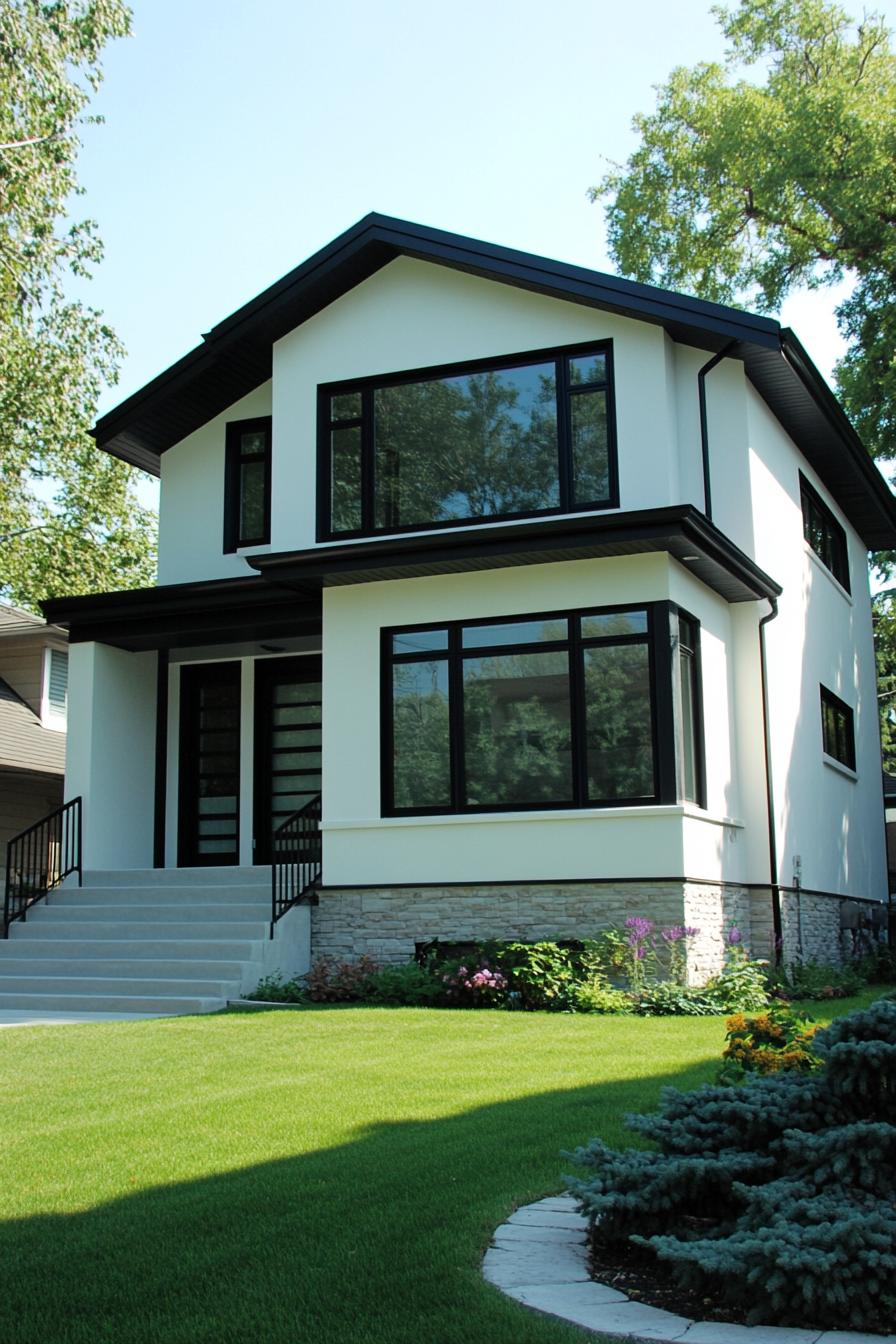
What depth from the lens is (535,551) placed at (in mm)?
12641

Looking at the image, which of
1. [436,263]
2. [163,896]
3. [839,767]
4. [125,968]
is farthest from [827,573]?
[125,968]

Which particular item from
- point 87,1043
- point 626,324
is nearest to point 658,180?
point 626,324

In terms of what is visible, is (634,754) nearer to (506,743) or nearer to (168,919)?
(506,743)

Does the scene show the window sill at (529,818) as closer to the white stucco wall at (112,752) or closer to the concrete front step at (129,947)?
the concrete front step at (129,947)

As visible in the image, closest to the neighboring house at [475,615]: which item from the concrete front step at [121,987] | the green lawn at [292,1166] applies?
the concrete front step at [121,987]

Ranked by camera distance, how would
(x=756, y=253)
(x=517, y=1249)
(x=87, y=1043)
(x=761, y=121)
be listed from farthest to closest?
(x=756, y=253), (x=761, y=121), (x=87, y=1043), (x=517, y=1249)

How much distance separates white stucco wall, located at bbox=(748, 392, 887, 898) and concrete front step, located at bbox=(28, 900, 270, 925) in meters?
5.56

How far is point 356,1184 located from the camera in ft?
16.5

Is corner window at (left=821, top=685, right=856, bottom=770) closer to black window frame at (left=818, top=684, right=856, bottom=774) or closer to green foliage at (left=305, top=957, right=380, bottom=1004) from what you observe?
black window frame at (left=818, top=684, right=856, bottom=774)

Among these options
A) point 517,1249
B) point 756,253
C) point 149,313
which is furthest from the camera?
point 756,253

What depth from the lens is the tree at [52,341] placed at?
19922 mm

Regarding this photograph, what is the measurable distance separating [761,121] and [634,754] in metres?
Answer: 17.3

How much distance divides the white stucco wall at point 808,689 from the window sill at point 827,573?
0.03 m

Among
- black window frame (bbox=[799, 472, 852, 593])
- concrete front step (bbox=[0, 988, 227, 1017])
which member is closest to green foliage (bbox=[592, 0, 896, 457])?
black window frame (bbox=[799, 472, 852, 593])
